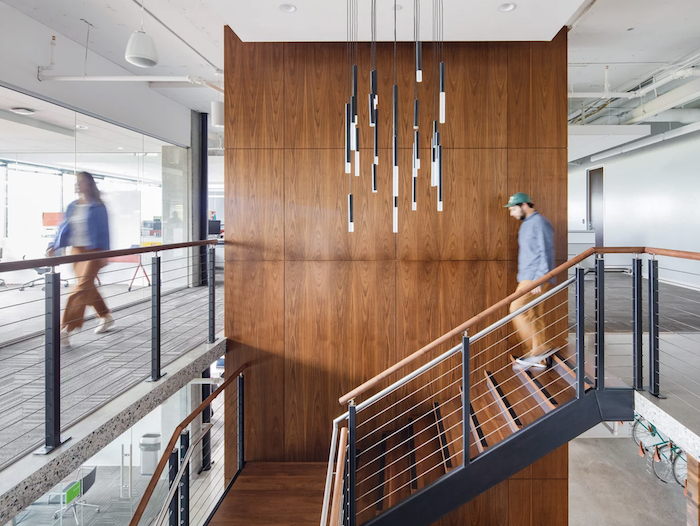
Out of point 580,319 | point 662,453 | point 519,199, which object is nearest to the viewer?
point 580,319

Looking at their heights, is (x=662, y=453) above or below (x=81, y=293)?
below

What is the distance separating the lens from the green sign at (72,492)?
5.31 meters

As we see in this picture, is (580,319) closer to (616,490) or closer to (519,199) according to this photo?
(519,199)

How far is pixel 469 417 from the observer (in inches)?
116

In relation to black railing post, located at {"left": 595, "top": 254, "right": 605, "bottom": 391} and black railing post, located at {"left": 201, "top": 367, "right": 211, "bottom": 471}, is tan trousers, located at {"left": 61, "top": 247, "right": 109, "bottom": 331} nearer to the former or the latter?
black railing post, located at {"left": 201, "top": 367, "right": 211, "bottom": 471}

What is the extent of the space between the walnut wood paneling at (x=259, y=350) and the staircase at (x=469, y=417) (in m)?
0.86

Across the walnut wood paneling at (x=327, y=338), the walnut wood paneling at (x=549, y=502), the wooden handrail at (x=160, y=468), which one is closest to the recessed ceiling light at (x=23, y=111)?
the walnut wood paneling at (x=327, y=338)

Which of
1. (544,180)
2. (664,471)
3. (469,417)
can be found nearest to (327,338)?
(469,417)

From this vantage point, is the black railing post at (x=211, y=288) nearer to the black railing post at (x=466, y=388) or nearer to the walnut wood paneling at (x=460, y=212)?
the walnut wood paneling at (x=460, y=212)

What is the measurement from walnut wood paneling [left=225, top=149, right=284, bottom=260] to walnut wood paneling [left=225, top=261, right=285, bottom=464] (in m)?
0.22

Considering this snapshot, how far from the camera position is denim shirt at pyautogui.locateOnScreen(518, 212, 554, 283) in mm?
3832

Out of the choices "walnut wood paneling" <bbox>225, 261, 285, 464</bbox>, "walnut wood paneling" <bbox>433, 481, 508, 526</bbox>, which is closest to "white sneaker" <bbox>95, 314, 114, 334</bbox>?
"walnut wood paneling" <bbox>225, 261, 285, 464</bbox>

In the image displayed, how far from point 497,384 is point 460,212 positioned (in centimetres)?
158

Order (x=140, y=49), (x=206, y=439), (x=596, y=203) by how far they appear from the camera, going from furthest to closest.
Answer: (x=596, y=203) → (x=206, y=439) → (x=140, y=49)
